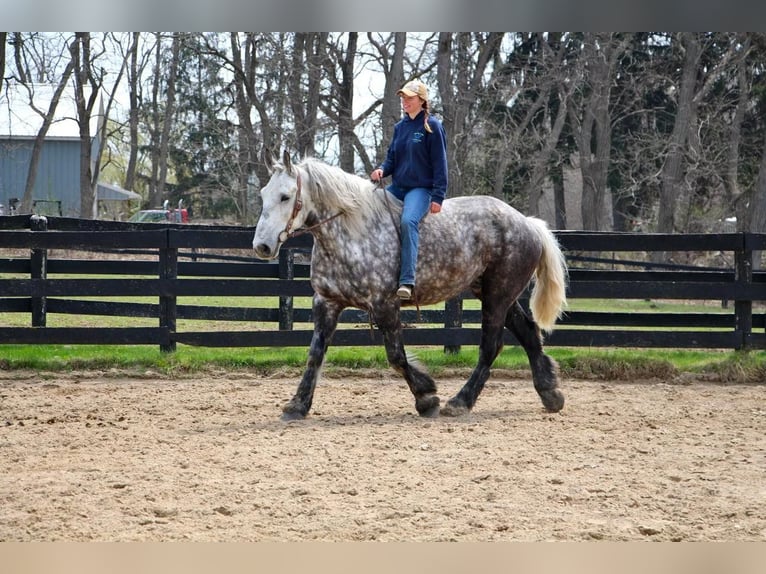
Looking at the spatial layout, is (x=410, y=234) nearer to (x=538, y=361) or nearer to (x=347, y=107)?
(x=538, y=361)

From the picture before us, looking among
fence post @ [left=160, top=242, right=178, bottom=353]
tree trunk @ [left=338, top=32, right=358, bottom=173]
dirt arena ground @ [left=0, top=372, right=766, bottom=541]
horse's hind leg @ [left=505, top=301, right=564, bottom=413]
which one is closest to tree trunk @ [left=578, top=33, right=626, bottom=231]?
tree trunk @ [left=338, top=32, right=358, bottom=173]

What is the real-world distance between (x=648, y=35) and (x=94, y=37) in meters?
15.1

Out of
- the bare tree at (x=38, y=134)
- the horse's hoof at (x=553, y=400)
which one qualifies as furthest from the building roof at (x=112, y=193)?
the horse's hoof at (x=553, y=400)

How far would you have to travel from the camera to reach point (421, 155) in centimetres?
626

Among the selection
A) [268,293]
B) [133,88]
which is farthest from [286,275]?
[133,88]

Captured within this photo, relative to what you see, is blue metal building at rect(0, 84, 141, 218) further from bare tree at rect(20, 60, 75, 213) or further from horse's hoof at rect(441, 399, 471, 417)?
horse's hoof at rect(441, 399, 471, 417)

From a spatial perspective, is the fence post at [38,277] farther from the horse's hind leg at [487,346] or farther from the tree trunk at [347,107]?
the tree trunk at [347,107]

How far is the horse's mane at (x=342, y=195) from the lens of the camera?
6.12 m

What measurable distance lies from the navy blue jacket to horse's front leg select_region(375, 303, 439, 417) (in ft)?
2.80

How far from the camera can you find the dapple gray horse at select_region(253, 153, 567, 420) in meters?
6.10

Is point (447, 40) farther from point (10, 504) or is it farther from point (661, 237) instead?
point (10, 504)

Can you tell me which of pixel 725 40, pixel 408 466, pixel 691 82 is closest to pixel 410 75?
pixel 691 82

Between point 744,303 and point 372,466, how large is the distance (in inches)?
220

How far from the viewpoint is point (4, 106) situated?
26.6 metres
